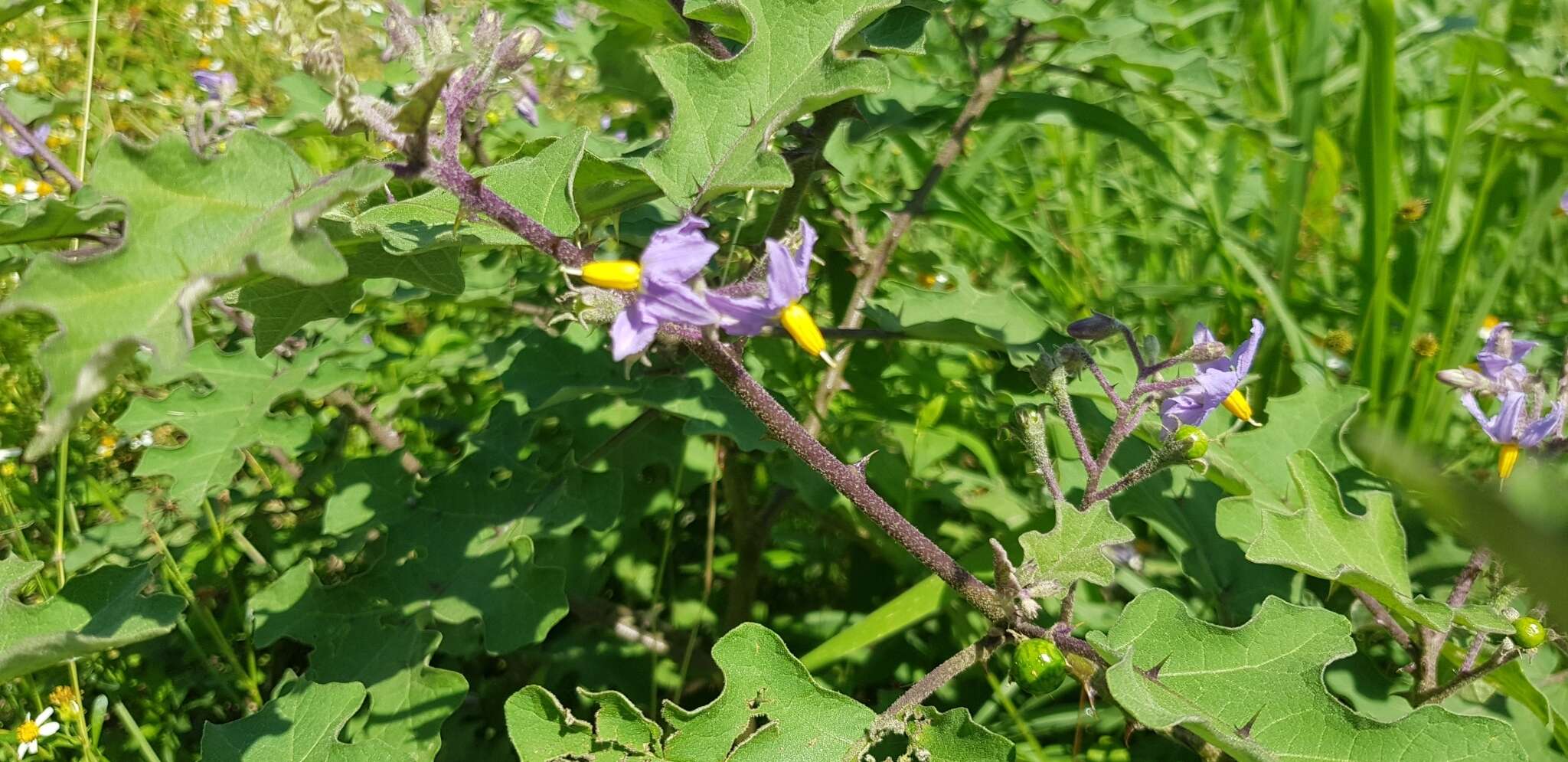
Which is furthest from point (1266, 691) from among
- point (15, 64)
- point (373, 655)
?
point (15, 64)

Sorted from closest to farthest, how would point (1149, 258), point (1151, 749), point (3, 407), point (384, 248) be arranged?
point (384, 248) < point (1151, 749) < point (3, 407) < point (1149, 258)

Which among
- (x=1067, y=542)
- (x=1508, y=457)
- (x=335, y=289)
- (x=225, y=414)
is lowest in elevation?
(x=225, y=414)

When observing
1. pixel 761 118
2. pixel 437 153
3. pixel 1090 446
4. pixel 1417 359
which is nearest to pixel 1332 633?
pixel 1090 446

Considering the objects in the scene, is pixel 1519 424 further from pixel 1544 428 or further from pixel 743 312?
pixel 743 312

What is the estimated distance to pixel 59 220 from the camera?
113 centimetres

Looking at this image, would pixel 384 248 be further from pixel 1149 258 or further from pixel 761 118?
pixel 1149 258

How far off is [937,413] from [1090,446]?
313 millimetres

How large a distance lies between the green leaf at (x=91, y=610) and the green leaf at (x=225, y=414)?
42cm

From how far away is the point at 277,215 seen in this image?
3.10 feet

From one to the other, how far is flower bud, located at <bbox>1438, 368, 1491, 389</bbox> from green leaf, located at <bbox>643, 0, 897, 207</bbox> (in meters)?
1.21

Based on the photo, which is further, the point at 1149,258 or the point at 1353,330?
the point at 1149,258

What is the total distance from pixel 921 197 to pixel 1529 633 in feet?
4.00

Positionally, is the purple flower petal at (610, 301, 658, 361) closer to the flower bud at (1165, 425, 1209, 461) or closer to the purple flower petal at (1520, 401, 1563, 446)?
the flower bud at (1165, 425, 1209, 461)

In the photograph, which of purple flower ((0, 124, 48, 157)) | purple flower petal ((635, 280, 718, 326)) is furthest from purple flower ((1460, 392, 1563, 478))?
purple flower ((0, 124, 48, 157))
